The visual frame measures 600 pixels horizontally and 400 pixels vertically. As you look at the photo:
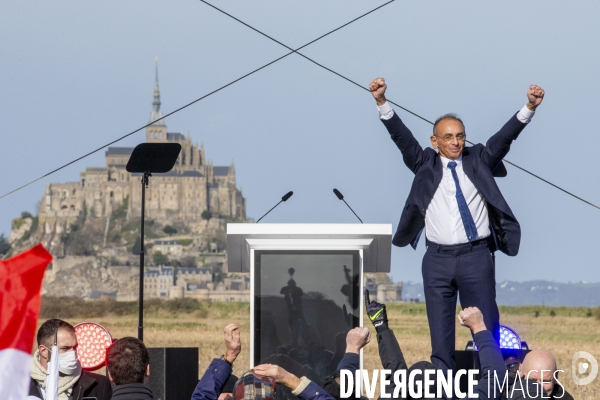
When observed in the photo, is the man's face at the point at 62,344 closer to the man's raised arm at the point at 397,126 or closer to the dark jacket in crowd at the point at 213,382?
the dark jacket in crowd at the point at 213,382

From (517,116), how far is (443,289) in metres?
0.86

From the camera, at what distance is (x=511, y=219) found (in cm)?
498

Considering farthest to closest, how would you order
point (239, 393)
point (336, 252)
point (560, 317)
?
1. point (560, 317)
2. point (336, 252)
3. point (239, 393)

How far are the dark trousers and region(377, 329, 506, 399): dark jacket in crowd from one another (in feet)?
2.35

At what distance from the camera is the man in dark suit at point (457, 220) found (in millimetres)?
4965

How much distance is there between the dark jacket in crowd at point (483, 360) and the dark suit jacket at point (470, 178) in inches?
37.4

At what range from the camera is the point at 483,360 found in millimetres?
4074

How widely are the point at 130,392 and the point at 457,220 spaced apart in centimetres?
181

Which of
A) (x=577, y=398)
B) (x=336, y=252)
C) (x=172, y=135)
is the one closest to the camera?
(x=336, y=252)

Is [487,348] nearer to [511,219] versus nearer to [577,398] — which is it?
[511,219]

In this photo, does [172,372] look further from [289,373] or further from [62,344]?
[289,373]

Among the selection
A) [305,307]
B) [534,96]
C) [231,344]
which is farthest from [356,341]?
[305,307]

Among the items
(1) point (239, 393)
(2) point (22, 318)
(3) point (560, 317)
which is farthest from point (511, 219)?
(3) point (560, 317)

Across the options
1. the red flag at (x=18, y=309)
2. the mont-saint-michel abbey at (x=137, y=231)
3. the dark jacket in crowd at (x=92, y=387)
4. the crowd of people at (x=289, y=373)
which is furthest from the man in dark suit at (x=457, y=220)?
the mont-saint-michel abbey at (x=137, y=231)
